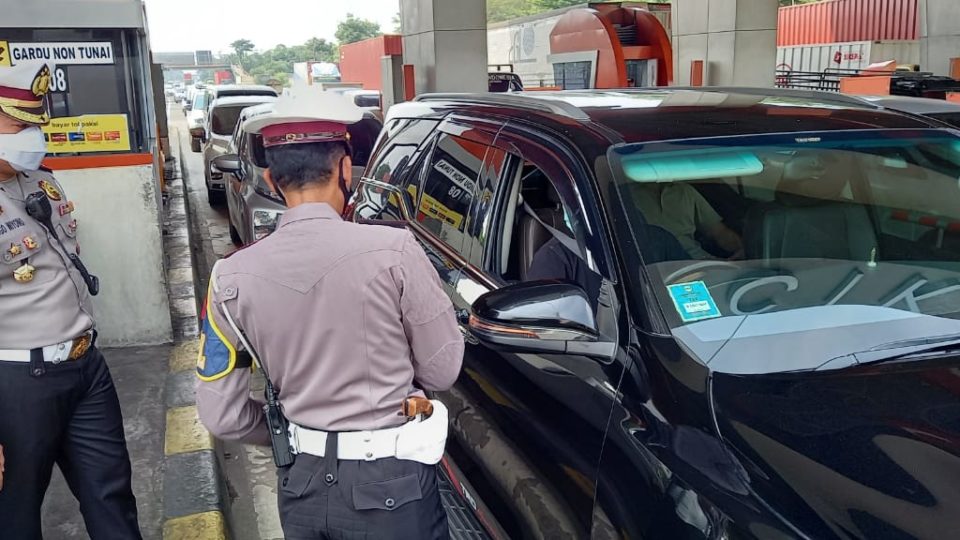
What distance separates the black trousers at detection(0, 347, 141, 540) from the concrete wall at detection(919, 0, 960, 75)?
59.9ft

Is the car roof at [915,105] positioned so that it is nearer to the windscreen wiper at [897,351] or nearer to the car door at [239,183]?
the windscreen wiper at [897,351]

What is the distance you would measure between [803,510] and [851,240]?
1.36m

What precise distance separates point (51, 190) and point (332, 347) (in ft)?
5.13

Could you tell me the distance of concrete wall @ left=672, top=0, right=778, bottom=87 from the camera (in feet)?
53.3

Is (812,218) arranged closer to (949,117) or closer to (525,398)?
(949,117)

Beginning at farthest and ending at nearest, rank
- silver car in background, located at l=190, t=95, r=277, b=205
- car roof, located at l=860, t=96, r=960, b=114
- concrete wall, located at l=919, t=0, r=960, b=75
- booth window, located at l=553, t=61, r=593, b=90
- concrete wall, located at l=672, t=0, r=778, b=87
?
concrete wall, located at l=919, t=0, r=960, b=75, concrete wall, located at l=672, t=0, r=778, b=87, booth window, located at l=553, t=61, r=593, b=90, silver car in background, located at l=190, t=95, r=277, b=205, car roof, located at l=860, t=96, r=960, b=114

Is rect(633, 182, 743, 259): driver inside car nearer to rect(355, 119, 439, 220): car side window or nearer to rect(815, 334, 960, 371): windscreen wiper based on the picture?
rect(815, 334, 960, 371): windscreen wiper

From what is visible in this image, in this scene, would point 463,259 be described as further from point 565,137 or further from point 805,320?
point 805,320

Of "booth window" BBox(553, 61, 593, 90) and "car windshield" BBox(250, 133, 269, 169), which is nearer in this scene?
"car windshield" BBox(250, 133, 269, 169)

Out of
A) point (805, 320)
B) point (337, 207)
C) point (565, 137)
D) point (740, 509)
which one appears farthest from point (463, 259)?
point (740, 509)

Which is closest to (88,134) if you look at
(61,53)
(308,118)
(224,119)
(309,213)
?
(61,53)

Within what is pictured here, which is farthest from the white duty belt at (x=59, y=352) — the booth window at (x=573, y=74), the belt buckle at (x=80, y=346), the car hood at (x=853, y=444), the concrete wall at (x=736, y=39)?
the concrete wall at (x=736, y=39)

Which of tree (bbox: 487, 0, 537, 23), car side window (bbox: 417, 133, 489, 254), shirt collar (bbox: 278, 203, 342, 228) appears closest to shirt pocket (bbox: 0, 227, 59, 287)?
shirt collar (bbox: 278, 203, 342, 228)

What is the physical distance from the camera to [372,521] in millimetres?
1957
